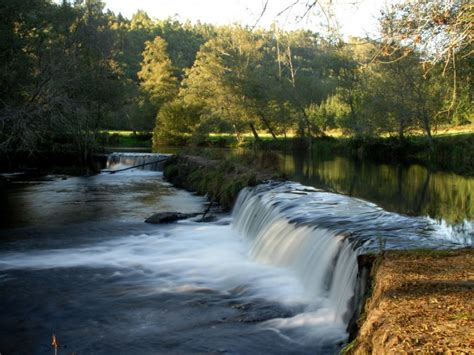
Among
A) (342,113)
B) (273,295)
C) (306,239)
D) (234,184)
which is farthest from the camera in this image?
(342,113)

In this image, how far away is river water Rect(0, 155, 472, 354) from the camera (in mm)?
7508

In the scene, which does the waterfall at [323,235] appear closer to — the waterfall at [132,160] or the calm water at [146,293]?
the calm water at [146,293]

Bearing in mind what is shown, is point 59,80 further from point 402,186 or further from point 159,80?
point 159,80

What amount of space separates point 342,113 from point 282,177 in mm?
33760

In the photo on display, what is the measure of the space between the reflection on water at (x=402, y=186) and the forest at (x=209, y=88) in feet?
9.60

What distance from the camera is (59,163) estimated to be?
35219 mm

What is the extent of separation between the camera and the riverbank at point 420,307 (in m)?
4.03

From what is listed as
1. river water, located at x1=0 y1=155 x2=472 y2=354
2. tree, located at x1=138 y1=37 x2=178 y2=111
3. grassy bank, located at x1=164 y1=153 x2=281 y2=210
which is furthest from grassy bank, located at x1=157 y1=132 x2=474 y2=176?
river water, located at x1=0 y1=155 x2=472 y2=354

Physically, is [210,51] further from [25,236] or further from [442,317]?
[442,317]

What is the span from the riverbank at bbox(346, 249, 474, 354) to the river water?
1.49 metres

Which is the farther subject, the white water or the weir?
the weir

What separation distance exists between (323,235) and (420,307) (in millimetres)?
5204

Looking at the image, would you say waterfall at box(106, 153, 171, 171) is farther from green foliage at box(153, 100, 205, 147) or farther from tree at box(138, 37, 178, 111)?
tree at box(138, 37, 178, 111)

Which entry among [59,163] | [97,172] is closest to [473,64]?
[97,172]
